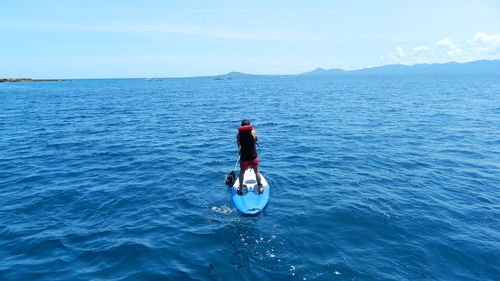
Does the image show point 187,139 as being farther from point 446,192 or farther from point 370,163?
point 446,192

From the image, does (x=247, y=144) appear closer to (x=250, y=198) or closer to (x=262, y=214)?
(x=250, y=198)

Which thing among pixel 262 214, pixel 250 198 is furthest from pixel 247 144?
pixel 262 214

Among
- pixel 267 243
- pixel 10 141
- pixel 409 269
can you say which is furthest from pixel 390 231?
pixel 10 141

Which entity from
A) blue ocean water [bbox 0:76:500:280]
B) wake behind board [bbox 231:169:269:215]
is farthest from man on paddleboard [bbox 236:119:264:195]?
blue ocean water [bbox 0:76:500:280]

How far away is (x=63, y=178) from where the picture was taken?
52.1 feet

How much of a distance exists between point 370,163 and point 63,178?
1723 cm

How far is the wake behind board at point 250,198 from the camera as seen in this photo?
11664mm

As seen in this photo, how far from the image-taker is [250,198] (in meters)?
12.5

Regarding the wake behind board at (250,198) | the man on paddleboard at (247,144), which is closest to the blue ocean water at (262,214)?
the wake behind board at (250,198)

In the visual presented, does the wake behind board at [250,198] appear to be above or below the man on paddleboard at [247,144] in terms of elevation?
below

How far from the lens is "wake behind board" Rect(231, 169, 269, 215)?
11.7m

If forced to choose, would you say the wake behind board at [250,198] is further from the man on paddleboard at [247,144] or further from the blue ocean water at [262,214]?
the man on paddleboard at [247,144]

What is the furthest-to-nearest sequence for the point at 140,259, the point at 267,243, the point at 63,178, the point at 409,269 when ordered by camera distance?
the point at 63,178, the point at 267,243, the point at 140,259, the point at 409,269

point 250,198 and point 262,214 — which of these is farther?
point 250,198
